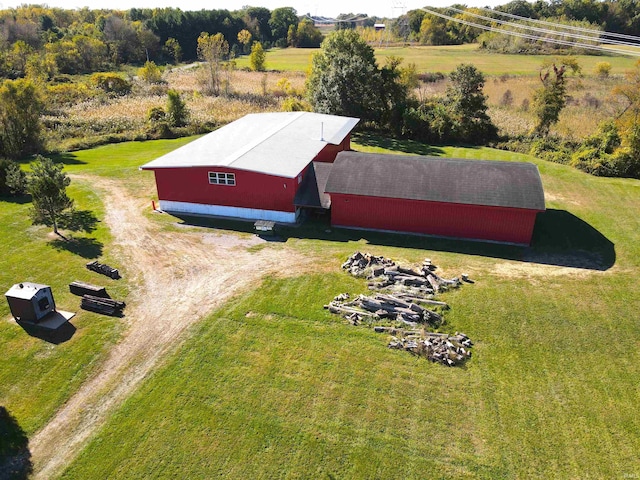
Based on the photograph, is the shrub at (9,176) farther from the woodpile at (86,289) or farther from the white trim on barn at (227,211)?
the woodpile at (86,289)

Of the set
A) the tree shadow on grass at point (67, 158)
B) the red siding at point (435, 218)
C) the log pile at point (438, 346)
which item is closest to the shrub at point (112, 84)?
the tree shadow on grass at point (67, 158)

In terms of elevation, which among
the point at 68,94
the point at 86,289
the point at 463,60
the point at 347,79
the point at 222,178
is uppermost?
the point at 347,79

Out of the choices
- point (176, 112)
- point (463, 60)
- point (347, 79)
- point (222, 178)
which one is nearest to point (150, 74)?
point (176, 112)

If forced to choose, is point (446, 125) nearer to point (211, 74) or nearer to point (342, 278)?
point (342, 278)

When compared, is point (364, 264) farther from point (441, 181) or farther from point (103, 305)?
point (103, 305)

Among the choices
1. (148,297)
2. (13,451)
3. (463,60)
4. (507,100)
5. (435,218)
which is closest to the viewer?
(13,451)

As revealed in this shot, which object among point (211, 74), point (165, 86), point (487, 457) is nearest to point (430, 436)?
point (487, 457)

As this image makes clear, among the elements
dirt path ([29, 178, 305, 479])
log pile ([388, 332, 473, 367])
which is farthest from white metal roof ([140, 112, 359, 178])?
log pile ([388, 332, 473, 367])

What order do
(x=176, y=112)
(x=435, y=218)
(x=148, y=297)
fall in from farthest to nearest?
(x=176, y=112)
(x=435, y=218)
(x=148, y=297)
